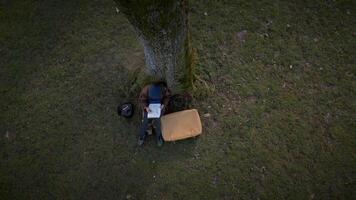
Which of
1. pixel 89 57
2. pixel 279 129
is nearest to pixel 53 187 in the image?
pixel 89 57

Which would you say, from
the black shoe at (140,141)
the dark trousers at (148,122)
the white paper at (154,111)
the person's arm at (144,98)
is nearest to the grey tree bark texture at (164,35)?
the person's arm at (144,98)

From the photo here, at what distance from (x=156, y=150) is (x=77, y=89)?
5.25ft

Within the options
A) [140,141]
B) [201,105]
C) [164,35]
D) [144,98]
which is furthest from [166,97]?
[164,35]

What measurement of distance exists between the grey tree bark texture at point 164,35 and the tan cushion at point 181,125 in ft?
1.29

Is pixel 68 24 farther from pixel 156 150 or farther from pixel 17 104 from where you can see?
pixel 156 150

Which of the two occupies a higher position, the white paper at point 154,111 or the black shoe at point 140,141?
the white paper at point 154,111

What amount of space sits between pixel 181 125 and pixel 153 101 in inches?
21.1

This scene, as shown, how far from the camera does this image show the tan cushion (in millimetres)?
4598

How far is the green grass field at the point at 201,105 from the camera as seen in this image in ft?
14.9

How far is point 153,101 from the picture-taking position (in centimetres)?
452

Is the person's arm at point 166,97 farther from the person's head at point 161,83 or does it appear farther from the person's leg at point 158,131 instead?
the person's leg at point 158,131

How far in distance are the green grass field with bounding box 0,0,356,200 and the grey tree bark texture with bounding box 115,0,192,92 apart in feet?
1.97

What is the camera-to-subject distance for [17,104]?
5059 mm

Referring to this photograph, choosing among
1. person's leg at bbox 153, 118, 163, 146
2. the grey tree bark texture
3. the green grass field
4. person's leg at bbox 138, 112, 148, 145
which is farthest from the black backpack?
the grey tree bark texture
